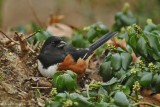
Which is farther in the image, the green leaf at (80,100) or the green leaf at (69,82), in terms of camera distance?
the green leaf at (69,82)

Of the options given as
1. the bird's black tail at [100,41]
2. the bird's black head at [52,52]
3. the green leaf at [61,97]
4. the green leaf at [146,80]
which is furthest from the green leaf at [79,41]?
the green leaf at [61,97]

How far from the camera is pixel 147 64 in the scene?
496cm

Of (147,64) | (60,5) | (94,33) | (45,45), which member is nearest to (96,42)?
(94,33)

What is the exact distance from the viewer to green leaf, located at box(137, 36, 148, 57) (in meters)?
4.82

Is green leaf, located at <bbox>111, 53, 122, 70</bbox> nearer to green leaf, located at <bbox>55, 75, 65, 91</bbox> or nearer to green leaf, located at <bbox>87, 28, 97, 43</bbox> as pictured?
Result: green leaf, located at <bbox>55, 75, 65, 91</bbox>

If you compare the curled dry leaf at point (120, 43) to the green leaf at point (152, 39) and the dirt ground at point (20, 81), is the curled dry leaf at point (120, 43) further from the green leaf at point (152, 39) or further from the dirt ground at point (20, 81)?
the dirt ground at point (20, 81)

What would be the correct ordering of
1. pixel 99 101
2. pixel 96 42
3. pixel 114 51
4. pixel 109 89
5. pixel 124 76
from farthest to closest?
pixel 96 42 < pixel 114 51 < pixel 124 76 < pixel 109 89 < pixel 99 101

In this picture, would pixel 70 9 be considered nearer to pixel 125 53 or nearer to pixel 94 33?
pixel 94 33

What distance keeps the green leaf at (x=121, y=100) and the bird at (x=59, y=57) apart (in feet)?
3.84

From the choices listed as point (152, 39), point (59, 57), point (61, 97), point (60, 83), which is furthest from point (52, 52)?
point (61, 97)

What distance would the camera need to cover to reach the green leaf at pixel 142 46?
4.82 metres

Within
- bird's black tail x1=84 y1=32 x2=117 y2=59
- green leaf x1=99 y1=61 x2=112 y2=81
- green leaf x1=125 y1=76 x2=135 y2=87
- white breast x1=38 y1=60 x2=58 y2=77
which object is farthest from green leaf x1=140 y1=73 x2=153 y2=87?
bird's black tail x1=84 y1=32 x2=117 y2=59

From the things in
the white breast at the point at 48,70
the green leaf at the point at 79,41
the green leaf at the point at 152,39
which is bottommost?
the white breast at the point at 48,70

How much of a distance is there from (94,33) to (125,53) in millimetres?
1019
